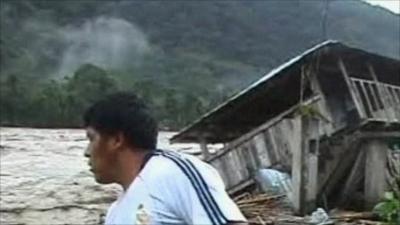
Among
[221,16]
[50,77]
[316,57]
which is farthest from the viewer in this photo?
[221,16]

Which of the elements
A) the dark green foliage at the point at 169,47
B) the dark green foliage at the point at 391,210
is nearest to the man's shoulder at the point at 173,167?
the dark green foliage at the point at 391,210

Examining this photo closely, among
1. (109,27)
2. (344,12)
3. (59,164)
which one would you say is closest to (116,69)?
(109,27)

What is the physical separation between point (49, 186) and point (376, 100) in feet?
21.0

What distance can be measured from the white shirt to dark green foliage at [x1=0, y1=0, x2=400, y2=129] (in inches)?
750

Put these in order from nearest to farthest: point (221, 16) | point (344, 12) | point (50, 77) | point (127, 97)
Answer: point (127, 97) < point (344, 12) < point (50, 77) < point (221, 16)

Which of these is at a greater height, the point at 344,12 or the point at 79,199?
the point at 344,12

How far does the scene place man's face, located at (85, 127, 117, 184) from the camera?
88.4 inches

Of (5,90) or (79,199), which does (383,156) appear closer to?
(79,199)

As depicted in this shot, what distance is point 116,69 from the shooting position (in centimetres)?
3931

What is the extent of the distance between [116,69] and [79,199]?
2804 centimetres

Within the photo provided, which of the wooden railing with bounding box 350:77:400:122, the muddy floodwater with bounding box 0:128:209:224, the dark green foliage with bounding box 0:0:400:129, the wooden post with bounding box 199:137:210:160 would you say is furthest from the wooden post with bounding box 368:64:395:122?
the dark green foliage with bounding box 0:0:400:129

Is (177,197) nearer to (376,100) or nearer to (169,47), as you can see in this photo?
(376,100)

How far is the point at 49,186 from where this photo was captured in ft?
42.7

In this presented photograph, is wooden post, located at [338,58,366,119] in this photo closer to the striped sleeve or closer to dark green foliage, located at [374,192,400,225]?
dark green foliage, located at [374,192,400,225]
